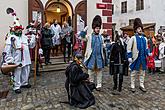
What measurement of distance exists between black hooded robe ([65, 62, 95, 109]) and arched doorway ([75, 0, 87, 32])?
559 centimetres

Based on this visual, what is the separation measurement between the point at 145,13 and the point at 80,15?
16.8 meters

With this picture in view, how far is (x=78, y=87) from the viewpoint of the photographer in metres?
5.68

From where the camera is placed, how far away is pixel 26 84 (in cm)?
750

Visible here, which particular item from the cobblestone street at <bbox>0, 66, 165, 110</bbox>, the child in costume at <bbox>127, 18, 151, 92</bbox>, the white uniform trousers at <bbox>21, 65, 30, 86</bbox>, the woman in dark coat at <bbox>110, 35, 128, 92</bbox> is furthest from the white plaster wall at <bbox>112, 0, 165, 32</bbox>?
the white uniform trousers at <bbox>21, 65, 30, 86</bbox>

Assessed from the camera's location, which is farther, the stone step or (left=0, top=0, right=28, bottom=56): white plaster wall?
the stone step

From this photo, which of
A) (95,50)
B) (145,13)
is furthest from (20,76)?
(145,13)

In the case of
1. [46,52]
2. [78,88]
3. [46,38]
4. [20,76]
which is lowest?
[78,88]

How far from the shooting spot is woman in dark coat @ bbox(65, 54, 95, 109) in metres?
5.54

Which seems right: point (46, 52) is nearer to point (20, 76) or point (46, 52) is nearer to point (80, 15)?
point (80, 15)

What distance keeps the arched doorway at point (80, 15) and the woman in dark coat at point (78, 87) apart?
217 inches

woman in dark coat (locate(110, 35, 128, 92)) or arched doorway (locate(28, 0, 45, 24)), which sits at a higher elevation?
arched doorway (locate(28, 0, 45, 24))

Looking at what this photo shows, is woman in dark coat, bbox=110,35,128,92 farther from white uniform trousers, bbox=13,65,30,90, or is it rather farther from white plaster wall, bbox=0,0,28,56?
white plaster wall, bbox=0,0,28,56

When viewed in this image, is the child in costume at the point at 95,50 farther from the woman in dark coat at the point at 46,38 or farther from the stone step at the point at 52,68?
the stone step at the point at 52,68

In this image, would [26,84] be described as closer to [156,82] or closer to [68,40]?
[68,40]
